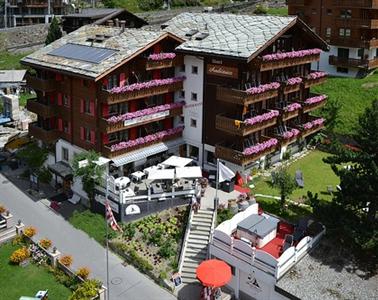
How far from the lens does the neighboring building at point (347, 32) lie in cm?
6412

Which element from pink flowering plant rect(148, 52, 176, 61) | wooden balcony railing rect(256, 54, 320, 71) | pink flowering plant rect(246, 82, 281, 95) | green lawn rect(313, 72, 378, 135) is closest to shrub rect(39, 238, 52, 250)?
pink flowering plant rect(148, 52, 176, 61)

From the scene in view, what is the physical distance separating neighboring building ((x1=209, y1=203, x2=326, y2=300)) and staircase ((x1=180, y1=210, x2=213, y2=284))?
6.22 feet

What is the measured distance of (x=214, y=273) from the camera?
98.7ft

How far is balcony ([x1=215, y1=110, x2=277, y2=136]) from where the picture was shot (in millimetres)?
41312

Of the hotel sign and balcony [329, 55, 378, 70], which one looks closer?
the hotel sign

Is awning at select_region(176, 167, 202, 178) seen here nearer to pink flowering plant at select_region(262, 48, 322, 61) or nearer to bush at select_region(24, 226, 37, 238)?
pink flowering plant at select_region(262, 48, 322, 61)

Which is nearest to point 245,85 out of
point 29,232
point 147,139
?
point 147,139

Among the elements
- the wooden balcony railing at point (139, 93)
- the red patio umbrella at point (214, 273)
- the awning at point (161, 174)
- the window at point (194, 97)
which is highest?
the wooden balcony railing at point (139, 93)

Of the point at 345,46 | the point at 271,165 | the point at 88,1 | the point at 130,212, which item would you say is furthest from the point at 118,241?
the point at 88,1

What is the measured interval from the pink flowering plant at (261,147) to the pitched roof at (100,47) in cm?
1143

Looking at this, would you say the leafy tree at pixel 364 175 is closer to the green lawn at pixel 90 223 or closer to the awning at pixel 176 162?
the awning at pixel 176 162

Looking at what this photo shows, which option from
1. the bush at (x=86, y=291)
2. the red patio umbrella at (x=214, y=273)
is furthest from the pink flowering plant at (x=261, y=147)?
the bush at (x=86, y=291)

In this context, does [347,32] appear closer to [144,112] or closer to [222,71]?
[222,71]

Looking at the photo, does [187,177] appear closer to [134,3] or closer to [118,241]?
[118,241]
